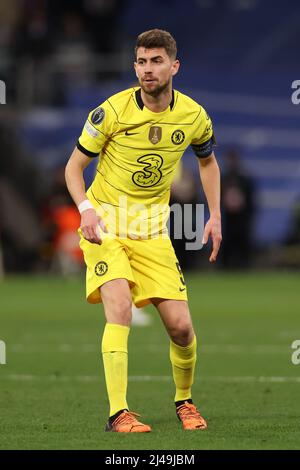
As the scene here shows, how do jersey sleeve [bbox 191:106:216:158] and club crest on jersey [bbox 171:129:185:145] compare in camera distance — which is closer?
club crest on jersey [bbox 171:129:185:145]

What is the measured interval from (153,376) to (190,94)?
16.7 meters

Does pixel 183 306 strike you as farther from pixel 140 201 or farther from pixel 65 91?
pixel 65 91

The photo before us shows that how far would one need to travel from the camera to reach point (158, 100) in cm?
796

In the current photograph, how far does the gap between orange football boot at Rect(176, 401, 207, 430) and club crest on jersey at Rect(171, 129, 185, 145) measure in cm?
166

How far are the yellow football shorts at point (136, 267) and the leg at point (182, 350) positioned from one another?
75 mm

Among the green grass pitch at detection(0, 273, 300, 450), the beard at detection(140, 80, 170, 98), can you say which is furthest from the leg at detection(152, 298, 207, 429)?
the beard at detection(140, 80, 170, 98)

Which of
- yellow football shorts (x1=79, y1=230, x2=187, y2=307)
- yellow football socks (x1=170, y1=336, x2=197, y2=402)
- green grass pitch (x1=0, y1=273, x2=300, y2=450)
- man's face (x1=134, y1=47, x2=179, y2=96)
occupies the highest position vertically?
man's face (x1=134, y1=47, x2=179, y2=96)

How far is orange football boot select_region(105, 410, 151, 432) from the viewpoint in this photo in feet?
24.9

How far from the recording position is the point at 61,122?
1049 inches

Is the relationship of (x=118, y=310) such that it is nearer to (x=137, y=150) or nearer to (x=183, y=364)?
(x=183, y=364)

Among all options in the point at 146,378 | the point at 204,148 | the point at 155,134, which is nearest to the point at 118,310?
the point at 155,134

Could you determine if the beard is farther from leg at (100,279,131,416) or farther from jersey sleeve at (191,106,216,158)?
leg at (100,279,131,416)

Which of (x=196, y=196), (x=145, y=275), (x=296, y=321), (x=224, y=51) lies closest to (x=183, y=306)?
(x=145, y=275)

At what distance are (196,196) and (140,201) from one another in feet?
54.7
